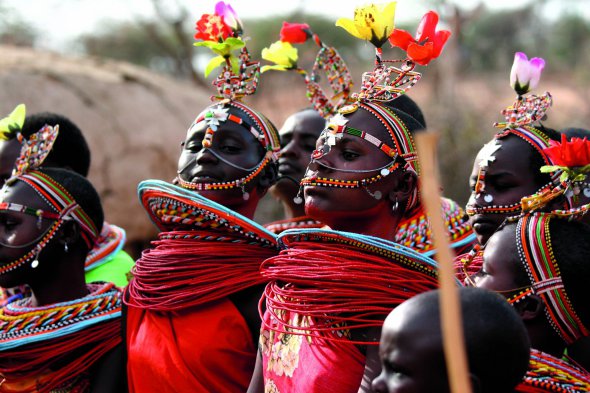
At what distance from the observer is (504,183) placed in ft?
10.5

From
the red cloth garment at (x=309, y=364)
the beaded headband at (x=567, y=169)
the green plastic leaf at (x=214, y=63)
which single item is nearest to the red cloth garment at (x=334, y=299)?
the red cloth garment at (x=309, y=364)

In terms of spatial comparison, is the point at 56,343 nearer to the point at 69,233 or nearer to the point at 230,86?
the point at 69,233

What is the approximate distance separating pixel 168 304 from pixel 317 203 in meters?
0.82

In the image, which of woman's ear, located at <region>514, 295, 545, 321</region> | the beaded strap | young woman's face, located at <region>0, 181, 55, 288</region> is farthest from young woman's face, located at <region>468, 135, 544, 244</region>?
young woman's face, located at <region>0, 181, 55, 288</region>

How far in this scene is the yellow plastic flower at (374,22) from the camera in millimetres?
2965

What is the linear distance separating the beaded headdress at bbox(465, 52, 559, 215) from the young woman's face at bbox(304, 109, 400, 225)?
0.47 meters

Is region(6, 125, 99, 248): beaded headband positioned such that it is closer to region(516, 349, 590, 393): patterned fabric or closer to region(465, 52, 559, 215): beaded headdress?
region(465, 52, 559, 215): beaded headdress

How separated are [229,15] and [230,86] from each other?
33 cm

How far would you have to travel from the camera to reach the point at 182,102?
370 inches

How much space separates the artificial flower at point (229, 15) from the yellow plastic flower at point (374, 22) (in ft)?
2.81

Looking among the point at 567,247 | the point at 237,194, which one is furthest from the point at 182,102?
the point at 567,247

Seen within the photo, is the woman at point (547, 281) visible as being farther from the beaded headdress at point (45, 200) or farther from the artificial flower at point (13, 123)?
the artificial flower at point (13, 123)

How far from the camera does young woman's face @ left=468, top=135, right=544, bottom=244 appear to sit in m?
3.16

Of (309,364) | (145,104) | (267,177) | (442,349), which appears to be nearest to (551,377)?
(442,349)
